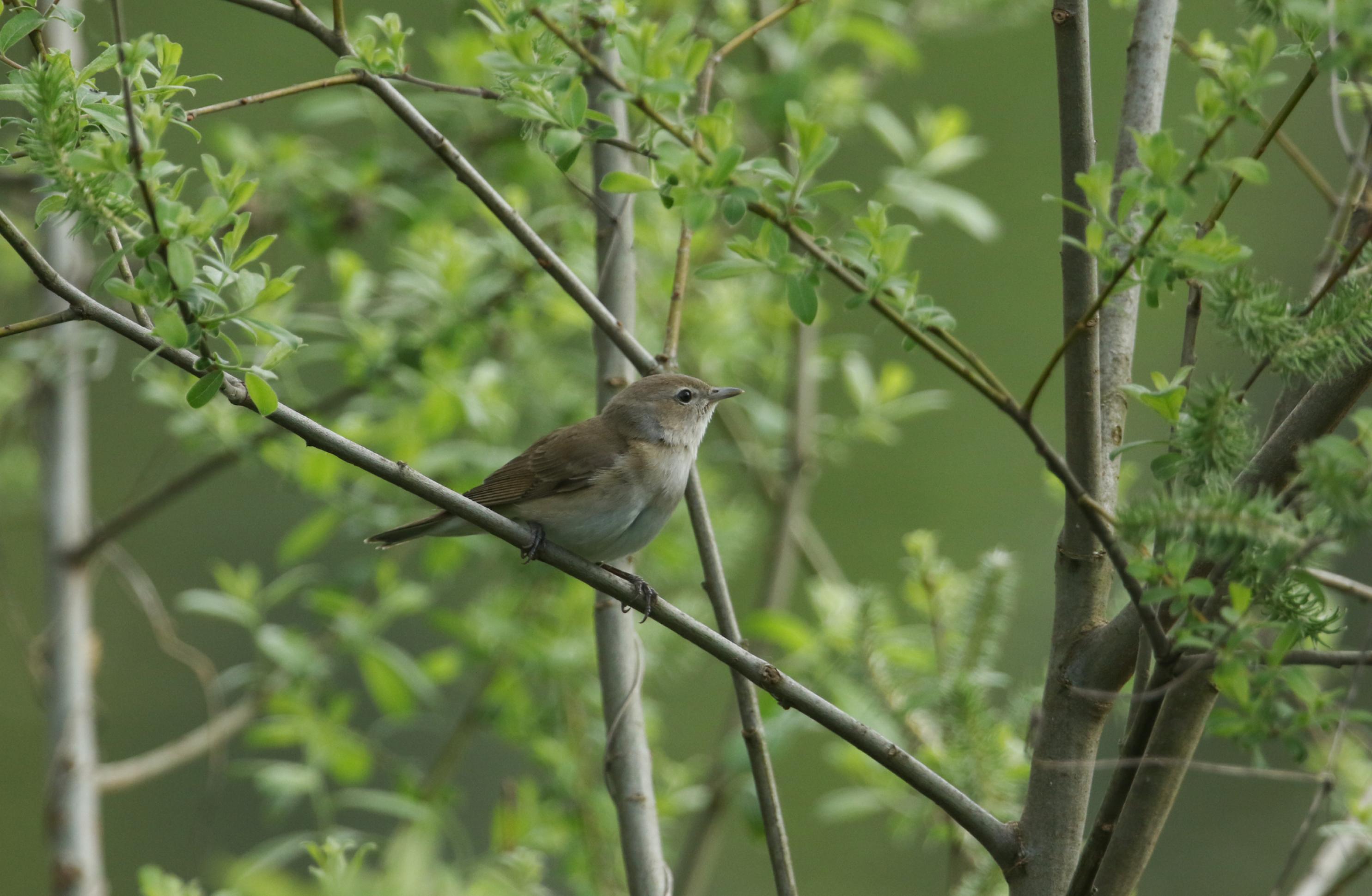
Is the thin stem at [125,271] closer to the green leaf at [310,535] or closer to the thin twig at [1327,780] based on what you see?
the thin twig at [1327,780]

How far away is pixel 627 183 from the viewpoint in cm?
196

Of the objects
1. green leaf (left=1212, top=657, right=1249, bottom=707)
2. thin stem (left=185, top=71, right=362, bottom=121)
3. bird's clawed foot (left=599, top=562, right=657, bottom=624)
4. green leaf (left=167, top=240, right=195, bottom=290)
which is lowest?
green leaf (left=1212, top=657, right=1249, bottom=707)

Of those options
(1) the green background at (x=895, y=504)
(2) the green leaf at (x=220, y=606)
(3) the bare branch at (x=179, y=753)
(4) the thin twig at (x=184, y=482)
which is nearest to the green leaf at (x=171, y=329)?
(4) the thin twig at (x=184, y=482)

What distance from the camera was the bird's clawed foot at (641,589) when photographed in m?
2.42

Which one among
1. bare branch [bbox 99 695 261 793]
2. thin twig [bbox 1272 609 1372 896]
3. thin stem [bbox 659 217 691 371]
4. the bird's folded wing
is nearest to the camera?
thin twig [bbox 1272 609 1372 896]

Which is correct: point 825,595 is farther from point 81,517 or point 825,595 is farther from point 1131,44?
point 81,517

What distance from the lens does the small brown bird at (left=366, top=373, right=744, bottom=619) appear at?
11.9 feet

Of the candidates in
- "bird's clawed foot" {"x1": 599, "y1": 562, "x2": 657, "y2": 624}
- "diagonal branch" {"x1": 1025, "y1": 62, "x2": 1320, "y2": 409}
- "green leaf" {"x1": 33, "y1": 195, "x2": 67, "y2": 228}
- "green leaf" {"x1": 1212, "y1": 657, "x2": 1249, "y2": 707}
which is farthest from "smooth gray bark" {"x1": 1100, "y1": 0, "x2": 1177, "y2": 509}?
"green leaf" {"x1": 33, "y1": 195, "x2": 67, "y2": 228}

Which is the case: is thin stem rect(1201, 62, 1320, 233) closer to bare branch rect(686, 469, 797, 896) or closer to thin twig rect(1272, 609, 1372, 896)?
thin twig rect(1272, 609, 1372, 896)

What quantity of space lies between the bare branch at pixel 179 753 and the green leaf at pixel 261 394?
2.66 meters

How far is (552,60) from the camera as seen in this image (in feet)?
6.78

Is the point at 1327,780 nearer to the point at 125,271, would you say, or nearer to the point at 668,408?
the point at 125,271

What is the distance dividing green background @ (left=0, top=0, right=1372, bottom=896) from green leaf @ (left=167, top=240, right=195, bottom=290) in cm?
729

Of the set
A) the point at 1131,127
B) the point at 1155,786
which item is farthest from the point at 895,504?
the point at 1155,786
